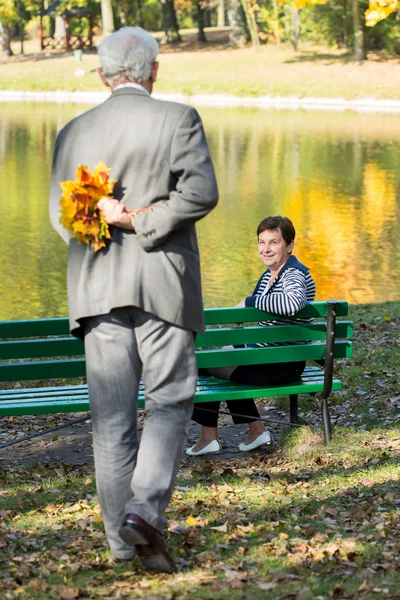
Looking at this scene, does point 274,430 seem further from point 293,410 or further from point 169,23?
point 169,23

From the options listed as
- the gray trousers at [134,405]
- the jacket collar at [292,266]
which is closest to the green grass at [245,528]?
the gray trousers at [134,405]

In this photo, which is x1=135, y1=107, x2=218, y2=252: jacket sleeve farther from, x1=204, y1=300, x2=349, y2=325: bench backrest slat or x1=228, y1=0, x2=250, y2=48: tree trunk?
x1=228, y1=0, x2=250, y2=48: tree trunk

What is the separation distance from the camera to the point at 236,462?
18.0ft

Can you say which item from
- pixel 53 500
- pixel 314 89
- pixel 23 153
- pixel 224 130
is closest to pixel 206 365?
pixel 53 500

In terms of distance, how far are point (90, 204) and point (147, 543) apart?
1263 mm

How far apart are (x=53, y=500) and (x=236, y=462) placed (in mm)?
1224

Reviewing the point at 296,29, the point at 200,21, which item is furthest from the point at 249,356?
the point at 200,21

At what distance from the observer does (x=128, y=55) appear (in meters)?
3.69

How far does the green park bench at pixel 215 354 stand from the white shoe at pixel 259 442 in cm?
29

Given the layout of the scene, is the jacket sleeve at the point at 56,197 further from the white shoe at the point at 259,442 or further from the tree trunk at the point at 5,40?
the tree trunk at the point at 5,40

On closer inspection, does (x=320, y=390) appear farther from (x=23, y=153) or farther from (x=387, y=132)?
(x=387, y=132)

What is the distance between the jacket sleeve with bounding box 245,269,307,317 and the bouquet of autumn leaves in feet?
5.87

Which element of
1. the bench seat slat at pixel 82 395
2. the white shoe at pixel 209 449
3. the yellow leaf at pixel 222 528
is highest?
the bench seat slat at pixel 82 395

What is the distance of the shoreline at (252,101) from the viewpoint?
135 ft
